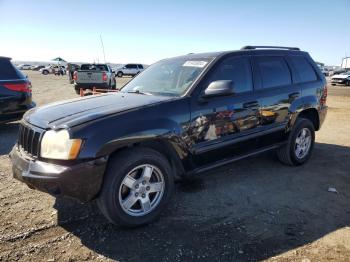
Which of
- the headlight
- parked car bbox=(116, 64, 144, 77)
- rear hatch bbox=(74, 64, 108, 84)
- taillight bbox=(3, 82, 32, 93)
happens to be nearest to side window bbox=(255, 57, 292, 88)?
the headlight

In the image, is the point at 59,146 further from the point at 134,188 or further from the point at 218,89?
the point at 218,89

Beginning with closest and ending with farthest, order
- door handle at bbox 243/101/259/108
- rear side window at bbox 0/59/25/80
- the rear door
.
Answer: door handle at bbox 243/101/259/108 < the rear door < rear side window at bbox 0/59/25/80

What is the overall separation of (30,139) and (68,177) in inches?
30.3

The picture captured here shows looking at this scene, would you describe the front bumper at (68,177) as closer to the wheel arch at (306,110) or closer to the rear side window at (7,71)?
the wheel arch at (306,110)

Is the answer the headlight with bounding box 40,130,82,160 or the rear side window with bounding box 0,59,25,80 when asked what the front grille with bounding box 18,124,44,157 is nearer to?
the headlight with bounding box 40,130,82,160

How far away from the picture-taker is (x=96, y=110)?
3.54m

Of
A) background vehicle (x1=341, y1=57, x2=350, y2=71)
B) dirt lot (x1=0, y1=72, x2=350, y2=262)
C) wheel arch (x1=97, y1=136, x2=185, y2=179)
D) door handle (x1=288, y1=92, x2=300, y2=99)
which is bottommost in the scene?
dirt lot (x1=0, y1=72, x2=350, y2=262)

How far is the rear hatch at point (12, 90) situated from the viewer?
719 centimetres

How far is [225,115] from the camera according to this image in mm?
4164

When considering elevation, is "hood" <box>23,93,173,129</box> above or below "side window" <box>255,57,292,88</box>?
below

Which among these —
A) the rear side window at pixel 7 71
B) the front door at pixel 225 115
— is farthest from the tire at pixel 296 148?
the rear side window at pixel 7 71

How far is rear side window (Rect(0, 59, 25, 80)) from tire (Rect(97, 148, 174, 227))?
528cm

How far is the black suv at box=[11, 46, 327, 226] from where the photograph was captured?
124 inches

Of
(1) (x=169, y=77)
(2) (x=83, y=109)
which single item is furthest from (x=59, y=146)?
(1) (x=169, y=77)
